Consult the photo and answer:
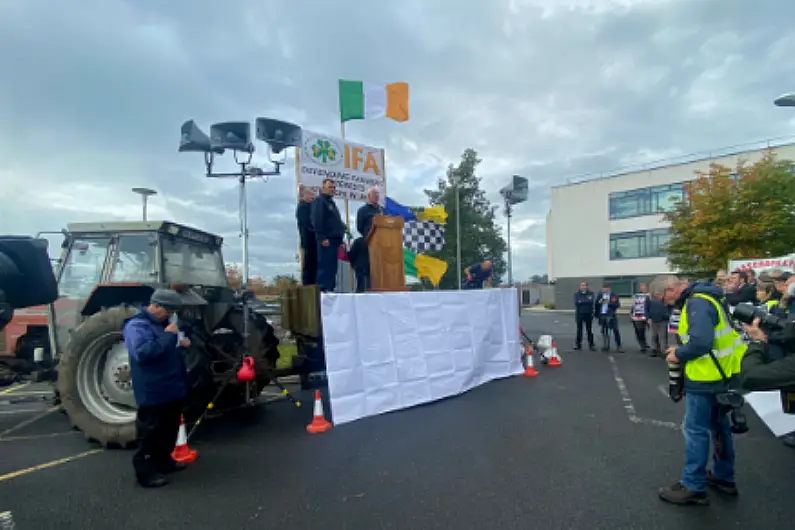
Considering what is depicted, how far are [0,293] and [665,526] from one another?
474 centimetres

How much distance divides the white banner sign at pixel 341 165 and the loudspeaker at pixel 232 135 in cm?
83

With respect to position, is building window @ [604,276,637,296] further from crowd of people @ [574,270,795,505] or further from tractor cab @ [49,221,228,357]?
tractor cab @ [49,221,228,357]

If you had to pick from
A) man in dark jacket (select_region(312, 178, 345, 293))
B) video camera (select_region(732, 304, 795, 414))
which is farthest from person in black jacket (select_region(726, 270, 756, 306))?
man in dark jacket (select_region(312, 178, 345, 293))

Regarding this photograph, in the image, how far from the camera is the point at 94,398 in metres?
4.76

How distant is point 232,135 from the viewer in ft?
22.7

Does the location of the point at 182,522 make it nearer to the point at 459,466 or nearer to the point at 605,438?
the point at 459,466

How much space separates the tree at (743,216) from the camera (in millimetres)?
15935

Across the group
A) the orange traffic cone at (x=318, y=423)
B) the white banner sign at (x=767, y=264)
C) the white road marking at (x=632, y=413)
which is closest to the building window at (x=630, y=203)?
the white banner sign at (x=767, y=264)

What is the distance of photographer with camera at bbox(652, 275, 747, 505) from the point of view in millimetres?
3273

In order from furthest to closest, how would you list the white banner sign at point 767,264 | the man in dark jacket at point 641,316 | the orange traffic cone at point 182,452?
the man in dark jacket at point 641,316 → the white banner sign at point 767,264 → the orange traffic cone at point 182,452

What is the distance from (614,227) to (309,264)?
33.1 m

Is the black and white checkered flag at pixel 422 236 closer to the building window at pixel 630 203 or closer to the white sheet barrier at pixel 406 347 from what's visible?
the white sheet barrier at pixel 406 347

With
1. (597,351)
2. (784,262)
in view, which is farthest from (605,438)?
(784,262)

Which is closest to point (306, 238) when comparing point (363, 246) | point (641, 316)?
point (363, 246)
